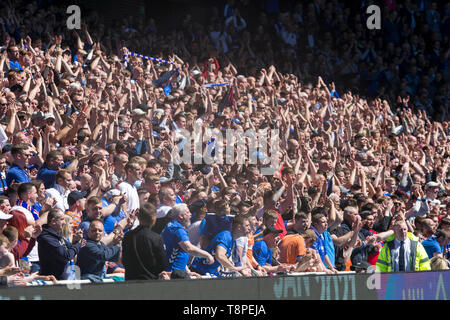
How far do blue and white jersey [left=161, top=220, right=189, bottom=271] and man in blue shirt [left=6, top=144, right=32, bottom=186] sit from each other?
154cm

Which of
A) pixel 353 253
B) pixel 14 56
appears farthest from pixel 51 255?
pixel 14 56

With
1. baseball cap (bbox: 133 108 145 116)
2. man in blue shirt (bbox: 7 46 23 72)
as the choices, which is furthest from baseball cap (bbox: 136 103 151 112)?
man in blue shirt (bbox: 7 46 23 72)

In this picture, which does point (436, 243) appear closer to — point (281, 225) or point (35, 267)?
point (281, 225)

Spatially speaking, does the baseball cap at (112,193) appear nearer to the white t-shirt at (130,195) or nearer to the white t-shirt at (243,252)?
the white t-shirt at (130,195)

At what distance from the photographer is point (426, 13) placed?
22.4 meters

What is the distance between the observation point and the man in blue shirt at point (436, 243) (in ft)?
28.9

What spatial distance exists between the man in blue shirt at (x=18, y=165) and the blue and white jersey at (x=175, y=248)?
1.54 metres

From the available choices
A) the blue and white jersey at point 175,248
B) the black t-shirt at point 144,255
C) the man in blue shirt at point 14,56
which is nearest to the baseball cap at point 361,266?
the blue and white jersey at point 175,248

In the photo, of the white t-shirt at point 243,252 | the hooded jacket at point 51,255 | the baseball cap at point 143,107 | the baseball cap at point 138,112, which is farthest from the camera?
the baseball cap at point 143,107

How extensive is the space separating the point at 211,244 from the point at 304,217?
112 cm

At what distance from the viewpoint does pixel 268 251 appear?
7828mm
